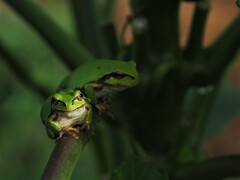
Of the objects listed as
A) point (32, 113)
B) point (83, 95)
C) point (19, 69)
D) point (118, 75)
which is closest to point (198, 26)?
point (118, 75)

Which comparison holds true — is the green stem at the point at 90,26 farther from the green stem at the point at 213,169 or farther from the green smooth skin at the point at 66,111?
the green smooth skin at the point at 66,111

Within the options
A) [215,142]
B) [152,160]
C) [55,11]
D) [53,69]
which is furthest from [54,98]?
[55,11]

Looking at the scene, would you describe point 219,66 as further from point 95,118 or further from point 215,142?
point 215,142

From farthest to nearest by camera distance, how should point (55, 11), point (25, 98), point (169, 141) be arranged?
1. point (55, 11)
2. point (25, 98)
3. point (169, 141)

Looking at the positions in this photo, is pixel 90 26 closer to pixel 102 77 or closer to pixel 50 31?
pixel 50 31

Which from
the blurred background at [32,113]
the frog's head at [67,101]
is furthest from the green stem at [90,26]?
the frog's head at [67,101]

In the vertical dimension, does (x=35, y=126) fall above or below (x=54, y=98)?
below

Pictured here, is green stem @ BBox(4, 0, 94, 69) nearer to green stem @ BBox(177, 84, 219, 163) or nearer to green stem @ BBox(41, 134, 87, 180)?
green stem @ BBox(177, 84, 219, 163)
